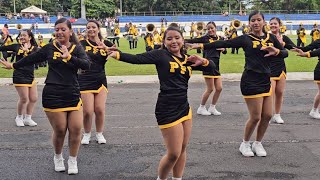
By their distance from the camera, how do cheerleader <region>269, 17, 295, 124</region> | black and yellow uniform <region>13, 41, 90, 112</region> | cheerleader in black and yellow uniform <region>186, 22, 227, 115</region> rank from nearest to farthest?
black and yellow uniform <region>13, 41, 90, 112</region> → cheerleader <region>269, 17, 295, 124</region> → cheerleader in black and yellow uniform <region>186, 22, 227, 115</region>

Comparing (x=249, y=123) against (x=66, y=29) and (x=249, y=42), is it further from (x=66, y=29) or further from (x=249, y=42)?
(x=66, y=29)

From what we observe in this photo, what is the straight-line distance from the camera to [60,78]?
220 inches

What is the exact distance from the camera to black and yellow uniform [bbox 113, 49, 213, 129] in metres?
4.80

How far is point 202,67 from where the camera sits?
4930mm

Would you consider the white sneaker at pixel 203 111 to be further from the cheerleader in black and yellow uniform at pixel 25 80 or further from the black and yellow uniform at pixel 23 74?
the black and yellow uniform at pixel 23 74

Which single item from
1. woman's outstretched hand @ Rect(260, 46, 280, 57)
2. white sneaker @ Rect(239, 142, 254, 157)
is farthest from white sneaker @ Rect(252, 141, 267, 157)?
woman's outstretched hand @ Rect(260, 46, 280, 57)

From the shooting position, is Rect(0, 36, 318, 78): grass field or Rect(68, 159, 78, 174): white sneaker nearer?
Rect(68, 159, 78, 174): white sneaker

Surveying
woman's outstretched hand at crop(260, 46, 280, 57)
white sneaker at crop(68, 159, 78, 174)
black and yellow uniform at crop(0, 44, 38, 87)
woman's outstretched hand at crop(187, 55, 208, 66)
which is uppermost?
woman's outstretched hand at crop(260, 46, 280, 57)

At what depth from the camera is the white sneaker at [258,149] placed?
21.6 feet

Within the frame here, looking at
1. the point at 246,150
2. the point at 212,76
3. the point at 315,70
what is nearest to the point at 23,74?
the point at 212,76

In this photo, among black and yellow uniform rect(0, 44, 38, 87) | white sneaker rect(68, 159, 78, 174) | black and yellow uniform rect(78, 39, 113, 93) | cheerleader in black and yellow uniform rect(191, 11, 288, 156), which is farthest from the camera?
black and yellow uniform rect(0, 44, 38, 87)

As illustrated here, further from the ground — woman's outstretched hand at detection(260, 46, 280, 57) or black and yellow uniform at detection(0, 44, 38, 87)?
woman's outstretched hand at detection(260, 46, 280, 57)

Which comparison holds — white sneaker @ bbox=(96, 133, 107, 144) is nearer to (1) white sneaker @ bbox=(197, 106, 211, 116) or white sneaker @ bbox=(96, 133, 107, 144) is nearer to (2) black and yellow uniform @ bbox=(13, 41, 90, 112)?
(2) black and yellow uniform @ bbox=(13, 41, 90, 112)

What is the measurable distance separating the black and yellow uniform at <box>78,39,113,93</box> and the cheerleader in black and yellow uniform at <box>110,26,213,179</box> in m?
2.02
